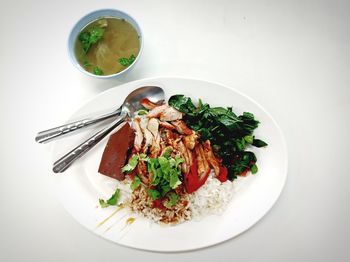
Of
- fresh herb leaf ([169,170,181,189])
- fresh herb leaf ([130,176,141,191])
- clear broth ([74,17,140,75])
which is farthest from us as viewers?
clear broth ([74,17,140,75])

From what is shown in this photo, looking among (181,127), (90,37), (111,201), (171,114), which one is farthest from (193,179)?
(90,37)

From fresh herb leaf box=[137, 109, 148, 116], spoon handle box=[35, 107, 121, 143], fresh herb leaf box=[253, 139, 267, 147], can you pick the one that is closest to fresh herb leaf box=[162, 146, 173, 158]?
fresh herb leaf box=[137, 109, 148, 116]

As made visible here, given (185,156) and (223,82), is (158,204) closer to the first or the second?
(185,156)

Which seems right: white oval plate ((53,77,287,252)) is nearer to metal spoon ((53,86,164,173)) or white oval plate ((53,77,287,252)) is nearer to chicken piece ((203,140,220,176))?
metal spoon ((53,86,164,173))

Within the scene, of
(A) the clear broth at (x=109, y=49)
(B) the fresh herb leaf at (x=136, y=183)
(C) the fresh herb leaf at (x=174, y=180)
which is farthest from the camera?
(A) the clear broth at (x=109, y=49)

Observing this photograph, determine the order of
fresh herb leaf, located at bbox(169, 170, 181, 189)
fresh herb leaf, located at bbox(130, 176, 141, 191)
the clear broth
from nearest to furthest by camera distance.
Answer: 1. fresh herb leaf, located at bbox(169, 170, 181, 189)
2. fresh herb leaf, located at bbox(130, 176, 141, 191)
3. the clear broth

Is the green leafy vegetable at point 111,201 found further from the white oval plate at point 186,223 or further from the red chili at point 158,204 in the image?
the red chili at point 158,204

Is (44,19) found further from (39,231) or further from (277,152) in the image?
(277,152)

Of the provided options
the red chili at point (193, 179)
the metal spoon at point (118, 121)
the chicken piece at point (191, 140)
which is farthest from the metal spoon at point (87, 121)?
the red chili at point (193, 179)
